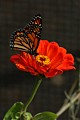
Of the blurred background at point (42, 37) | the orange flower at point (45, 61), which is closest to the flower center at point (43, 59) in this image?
the orange flower at point (45, 61)

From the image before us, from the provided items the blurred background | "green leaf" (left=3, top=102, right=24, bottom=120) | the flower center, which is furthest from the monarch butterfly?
the blurred background

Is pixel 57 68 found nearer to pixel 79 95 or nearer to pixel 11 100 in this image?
pixel 79 95

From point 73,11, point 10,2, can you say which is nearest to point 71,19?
point 73,11

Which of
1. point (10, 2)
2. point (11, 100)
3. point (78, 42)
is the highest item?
point (10, 2)

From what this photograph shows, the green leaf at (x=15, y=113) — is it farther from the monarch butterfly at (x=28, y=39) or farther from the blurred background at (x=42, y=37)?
the blurred background at (x=42, y=37)

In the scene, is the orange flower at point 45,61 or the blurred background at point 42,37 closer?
the orange flower at point 45,61

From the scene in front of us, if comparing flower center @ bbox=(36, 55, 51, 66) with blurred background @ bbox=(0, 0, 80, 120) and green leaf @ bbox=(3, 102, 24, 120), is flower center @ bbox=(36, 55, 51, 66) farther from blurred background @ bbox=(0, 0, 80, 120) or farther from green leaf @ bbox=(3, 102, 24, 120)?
blurred background @ bbox=(0, 0, 80, 120)
